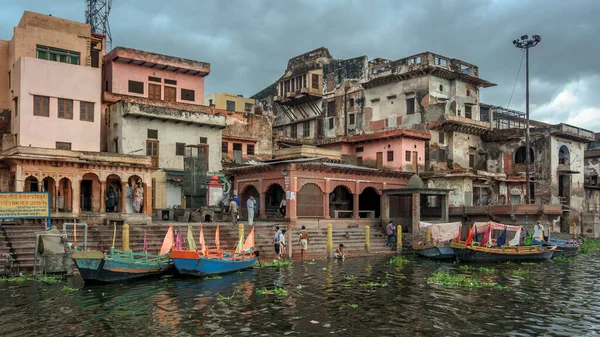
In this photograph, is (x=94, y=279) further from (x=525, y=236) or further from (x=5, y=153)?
(x=525, y=236)

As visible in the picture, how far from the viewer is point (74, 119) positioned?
109 ft

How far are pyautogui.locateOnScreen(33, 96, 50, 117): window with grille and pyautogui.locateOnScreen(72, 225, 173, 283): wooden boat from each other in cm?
1523

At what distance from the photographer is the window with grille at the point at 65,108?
1283 inches

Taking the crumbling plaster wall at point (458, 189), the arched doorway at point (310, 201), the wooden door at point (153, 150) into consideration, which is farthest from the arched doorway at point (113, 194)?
the crumbling plaster wall at point (458, 189)

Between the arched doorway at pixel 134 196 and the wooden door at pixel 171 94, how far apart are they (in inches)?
377

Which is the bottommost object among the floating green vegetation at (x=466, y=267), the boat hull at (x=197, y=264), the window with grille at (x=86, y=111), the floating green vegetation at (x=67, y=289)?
the floating green vegetation at (x=466, y=267)

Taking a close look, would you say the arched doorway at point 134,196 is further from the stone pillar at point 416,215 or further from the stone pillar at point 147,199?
the stone pillar at point 416,215

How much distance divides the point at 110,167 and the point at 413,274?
1725cm

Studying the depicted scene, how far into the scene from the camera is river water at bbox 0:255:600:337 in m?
13.6

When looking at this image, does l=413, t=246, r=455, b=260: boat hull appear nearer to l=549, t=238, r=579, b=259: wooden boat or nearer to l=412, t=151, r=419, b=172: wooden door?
l=549, t=238, r=579, b=259: wooden boat

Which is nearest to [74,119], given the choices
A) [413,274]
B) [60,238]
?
[60,238]

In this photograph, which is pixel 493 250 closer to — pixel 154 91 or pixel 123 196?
pixel 123 196

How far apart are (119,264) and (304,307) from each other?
24.7 feet

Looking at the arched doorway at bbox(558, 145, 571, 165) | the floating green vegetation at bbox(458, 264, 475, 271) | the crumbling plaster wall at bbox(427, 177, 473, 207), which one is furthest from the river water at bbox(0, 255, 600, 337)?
the arched doorway at bbox(558, 145, 571, 165)
